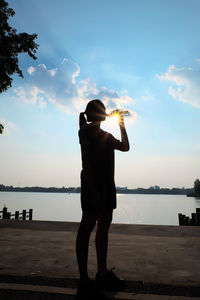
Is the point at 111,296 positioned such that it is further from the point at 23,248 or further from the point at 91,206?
the point at 23,248

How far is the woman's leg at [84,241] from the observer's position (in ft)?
7.16

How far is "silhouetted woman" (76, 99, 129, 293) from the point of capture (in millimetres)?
2232

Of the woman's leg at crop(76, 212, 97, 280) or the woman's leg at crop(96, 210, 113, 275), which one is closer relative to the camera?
the woman's leg at crop(76, 212, 97, 280)

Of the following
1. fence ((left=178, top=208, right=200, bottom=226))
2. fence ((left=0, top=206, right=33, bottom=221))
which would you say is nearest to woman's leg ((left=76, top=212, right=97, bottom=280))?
fence ((left=178, top=208, right=200, bottom=226))

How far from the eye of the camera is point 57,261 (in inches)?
123

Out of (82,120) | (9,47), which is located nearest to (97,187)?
(82,120)

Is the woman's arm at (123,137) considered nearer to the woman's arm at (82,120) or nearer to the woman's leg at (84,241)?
the woman's arm at (82,120)

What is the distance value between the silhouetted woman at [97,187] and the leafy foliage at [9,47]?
866 centimetres

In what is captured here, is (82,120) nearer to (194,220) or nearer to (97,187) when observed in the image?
(97,187)

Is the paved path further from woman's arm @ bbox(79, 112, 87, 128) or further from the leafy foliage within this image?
the leafy foliage

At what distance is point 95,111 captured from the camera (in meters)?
2.61

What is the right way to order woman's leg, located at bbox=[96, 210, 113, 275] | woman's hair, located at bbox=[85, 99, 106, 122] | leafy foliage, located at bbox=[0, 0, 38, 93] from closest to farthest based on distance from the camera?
woman's leg, located at bbox=[96, 210, 113, 275] < woman's hair, located at bbox=[85, 99, 106, 122] < leafy foliage, located at bbox=[0, 0, 38, 93]

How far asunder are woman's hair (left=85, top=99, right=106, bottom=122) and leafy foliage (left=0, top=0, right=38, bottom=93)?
854 centimetres

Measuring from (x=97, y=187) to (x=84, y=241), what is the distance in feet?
1.78
